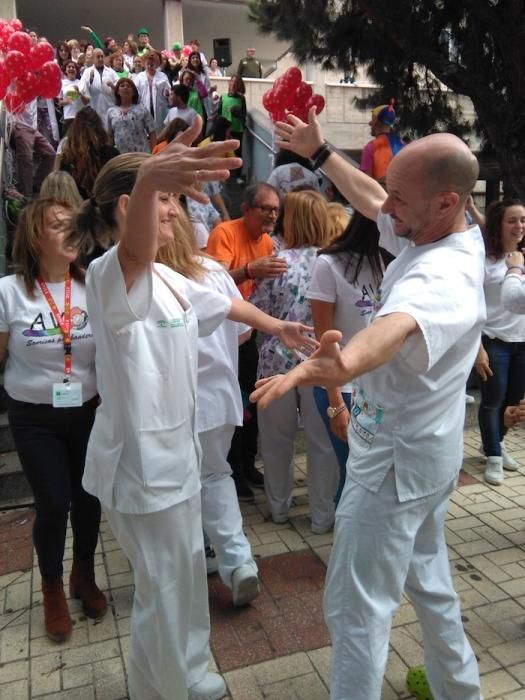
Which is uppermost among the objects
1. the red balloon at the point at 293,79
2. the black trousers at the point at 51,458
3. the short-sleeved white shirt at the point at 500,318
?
the red balloon at the point at 293,79

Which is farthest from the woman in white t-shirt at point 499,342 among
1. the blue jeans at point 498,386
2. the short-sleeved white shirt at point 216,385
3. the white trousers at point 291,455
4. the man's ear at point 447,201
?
the man's ear at point 447,201

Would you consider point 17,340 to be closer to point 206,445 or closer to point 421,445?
point 206,445

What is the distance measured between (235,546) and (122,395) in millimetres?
1207

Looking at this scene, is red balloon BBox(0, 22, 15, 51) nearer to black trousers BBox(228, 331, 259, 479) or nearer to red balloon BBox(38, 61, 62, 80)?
red balloon BBox(38, 61, 62, 80)

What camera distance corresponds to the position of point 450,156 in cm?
161

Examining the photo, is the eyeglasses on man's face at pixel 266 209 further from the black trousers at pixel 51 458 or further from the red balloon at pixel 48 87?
the red balloon at pixel 48 87

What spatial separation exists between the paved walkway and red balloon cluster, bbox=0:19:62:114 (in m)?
4.24

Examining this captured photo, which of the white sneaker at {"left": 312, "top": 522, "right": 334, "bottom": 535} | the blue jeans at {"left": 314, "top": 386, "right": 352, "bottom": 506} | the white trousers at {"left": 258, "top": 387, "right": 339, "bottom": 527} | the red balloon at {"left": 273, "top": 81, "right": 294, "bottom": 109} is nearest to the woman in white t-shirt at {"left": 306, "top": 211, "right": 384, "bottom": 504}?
the blue jeans at {"left": 314, "top": 386, "right": 352, "bottom": 506}

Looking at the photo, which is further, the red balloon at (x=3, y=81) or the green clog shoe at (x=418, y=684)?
the red balloon at (x=3, y=81)

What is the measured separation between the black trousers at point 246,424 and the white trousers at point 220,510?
1199 mm

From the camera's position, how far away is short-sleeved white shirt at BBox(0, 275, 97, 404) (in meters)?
2.62

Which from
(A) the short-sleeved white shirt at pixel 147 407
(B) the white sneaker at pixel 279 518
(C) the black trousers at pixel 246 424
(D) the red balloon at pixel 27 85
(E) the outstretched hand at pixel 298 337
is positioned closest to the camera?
(A) the short-sleeved white shirt at pixel 147 407

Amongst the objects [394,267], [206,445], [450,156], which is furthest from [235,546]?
[450,156]

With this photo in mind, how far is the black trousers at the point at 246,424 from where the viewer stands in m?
4.14
